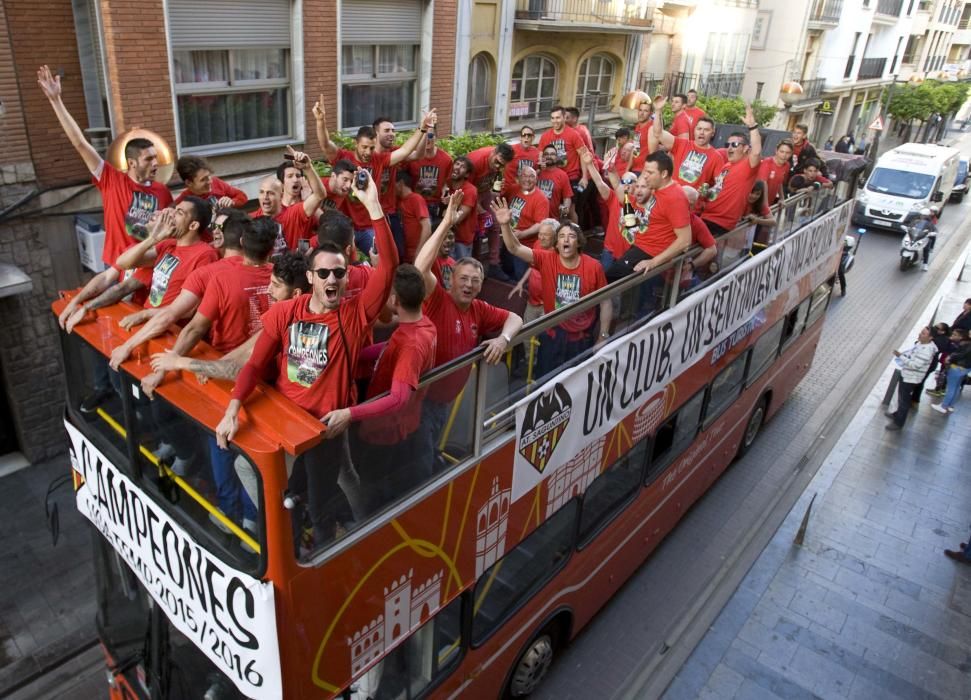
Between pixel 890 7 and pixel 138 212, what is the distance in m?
46.4

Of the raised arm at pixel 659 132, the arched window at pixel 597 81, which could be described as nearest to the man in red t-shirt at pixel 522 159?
the raised arm at pixel 659 132

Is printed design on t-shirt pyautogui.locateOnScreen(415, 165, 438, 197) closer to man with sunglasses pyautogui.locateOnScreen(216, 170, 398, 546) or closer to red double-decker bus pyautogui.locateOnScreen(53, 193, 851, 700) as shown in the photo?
red double-decker bus pyautogui.locateOnScreen(53, 193, 851, 700)

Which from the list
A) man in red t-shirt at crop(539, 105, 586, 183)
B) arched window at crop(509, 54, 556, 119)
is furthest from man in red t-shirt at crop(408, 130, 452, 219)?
arched window at crop(509, 54, 556, 119)

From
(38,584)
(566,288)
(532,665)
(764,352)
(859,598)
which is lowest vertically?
(38,584)

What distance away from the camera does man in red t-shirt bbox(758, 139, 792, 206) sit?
9.48 metres

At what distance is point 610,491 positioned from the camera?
22.8ft

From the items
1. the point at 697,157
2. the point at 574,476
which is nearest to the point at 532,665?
the point at 574,476

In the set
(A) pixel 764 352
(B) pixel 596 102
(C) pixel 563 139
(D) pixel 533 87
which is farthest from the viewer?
(B) pixel 596 102

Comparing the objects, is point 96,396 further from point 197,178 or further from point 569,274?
point 569,274

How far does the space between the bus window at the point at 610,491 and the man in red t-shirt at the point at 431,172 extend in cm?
343

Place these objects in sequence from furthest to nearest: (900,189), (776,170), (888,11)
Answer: (888,11) → (900,189) → (776,170)

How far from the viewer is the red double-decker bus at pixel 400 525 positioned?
369 cm

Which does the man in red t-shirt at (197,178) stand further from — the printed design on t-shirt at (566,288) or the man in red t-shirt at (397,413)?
the printed design on t-shirt at (566,288)

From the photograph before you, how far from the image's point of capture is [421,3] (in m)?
13.2
